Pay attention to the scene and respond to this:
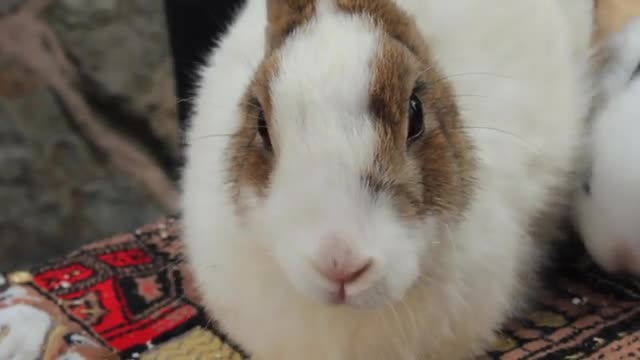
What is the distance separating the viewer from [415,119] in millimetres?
1070

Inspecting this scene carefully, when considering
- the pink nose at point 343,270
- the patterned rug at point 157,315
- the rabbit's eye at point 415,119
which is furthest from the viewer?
the patterned rug at point 157,315

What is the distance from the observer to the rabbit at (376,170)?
0.98 m

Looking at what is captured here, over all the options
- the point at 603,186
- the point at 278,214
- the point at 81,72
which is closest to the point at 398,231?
the point at 278,214

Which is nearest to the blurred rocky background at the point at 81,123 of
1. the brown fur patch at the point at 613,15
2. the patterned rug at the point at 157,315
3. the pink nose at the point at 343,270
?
the patterned rug at the point at 157,315

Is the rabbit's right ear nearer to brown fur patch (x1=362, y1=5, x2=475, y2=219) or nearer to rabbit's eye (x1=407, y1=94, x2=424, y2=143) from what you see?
brown fur patch (x1=362, y1=5, x2=475, y2=219)

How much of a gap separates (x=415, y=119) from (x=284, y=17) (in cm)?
20

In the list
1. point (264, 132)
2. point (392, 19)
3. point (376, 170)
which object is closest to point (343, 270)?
point (376, 170)

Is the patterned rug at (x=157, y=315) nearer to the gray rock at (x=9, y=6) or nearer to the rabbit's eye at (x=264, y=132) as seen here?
the rabbit's eye at (x=264, y=132)

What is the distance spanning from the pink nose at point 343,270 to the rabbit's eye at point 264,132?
0.18 m

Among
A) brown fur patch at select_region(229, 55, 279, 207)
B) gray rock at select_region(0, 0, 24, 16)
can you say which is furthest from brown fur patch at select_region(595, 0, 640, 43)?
gray rock at select_region(0, 0, 24, 16)

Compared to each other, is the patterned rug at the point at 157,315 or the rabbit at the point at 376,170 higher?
the rabbit at the point at 376,170

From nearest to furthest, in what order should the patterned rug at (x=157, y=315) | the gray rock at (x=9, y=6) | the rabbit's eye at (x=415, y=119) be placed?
1. the rabbit's eye at (x=415, y=119)
2. the patterned rug at (x=157, y=315)
3. the gray rock at (x=9, y=6)

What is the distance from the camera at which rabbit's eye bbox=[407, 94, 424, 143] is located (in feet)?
3.48

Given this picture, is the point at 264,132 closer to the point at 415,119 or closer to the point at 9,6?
the point at 415,119
